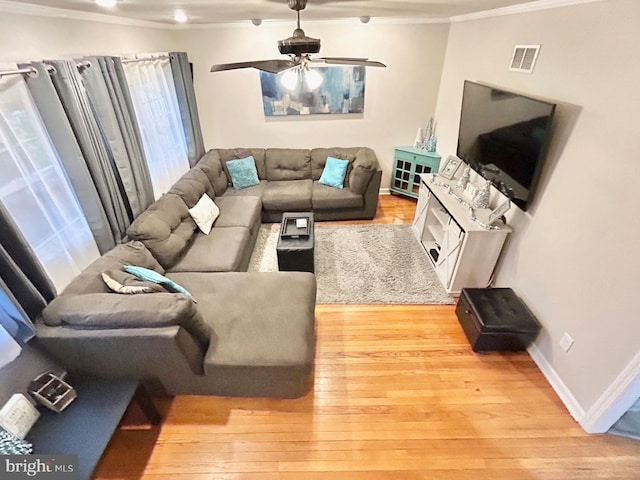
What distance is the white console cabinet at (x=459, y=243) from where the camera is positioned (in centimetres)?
259

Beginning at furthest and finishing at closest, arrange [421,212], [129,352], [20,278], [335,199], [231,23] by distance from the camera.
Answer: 1. [335,199]
2. [231,23]
3. [421,212]
4. [129,352]
5. [20,278]

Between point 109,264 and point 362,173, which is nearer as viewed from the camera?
point 109,264

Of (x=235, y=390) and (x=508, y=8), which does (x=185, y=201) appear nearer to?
(x=235, y=390)

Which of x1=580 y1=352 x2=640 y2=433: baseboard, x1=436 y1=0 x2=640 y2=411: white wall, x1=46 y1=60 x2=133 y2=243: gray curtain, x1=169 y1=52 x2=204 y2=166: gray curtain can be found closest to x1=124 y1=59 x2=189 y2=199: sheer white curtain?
Result: x1=169 y1=52 x2=204 y2=166: gray curtain

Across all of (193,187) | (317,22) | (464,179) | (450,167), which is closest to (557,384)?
(464,179)

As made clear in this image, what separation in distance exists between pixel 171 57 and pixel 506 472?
15.4ft

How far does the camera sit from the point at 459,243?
8.74 ft

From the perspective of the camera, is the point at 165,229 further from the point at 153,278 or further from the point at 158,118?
the point at 158,118

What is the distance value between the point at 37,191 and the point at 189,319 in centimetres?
126

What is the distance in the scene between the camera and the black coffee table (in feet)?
9.37

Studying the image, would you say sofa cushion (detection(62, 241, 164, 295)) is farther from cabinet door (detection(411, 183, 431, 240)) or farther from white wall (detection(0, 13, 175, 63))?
cabinet door (detection(411, 183, 431, 240))

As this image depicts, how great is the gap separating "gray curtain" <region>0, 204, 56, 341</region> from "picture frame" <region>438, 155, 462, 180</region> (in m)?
3.59

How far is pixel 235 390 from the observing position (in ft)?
6.61

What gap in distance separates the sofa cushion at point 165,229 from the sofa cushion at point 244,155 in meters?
1.34
